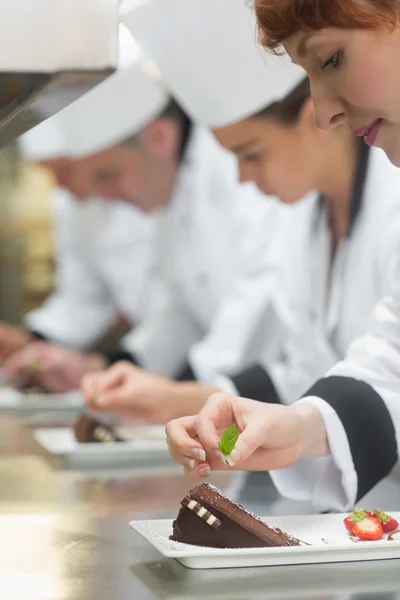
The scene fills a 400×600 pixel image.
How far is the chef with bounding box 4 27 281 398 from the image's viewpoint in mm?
2650

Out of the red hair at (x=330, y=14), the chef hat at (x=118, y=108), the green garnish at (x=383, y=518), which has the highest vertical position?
the red hair at (x=330, y=14)

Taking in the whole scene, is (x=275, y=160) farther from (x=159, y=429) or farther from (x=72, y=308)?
(x=72, y=308)

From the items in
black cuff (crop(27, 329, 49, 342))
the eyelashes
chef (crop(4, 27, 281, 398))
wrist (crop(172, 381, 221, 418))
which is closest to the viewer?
the eyelashes

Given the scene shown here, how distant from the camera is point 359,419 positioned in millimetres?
1360

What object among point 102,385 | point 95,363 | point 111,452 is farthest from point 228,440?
point 95,363

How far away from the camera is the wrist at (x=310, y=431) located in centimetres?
128

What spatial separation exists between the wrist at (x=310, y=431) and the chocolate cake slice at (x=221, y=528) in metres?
0.22

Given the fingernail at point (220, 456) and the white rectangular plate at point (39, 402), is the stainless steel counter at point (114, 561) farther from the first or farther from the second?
Result: the white rectangular plate at point (39, 402)

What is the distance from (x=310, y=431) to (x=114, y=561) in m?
0.33

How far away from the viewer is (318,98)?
3.69 ft

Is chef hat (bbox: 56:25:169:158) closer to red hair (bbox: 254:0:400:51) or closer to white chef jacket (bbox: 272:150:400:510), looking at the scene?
white chef jacket (bbox: 272:150:400:510)

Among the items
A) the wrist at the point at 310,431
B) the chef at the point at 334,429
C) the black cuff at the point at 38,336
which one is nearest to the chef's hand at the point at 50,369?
the black cuff at the point at 38,336

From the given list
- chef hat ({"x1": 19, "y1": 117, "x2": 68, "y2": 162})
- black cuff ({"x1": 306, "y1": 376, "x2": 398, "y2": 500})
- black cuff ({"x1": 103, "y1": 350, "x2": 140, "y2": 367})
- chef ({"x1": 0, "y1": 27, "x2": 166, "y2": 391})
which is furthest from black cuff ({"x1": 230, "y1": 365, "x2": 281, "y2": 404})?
chef hat ({"x1": 19, "y1": 117, "x2": 68, "y2": 162})

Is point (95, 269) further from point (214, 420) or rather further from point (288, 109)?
point (214, 420)
